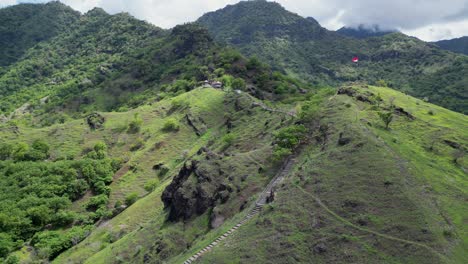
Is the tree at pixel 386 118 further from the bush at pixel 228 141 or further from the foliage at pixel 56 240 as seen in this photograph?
the foliage at pixel 56 240

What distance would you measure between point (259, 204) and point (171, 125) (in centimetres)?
7465

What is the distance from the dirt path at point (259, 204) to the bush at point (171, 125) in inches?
2516

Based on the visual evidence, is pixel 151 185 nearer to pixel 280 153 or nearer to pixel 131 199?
pixel 131 199

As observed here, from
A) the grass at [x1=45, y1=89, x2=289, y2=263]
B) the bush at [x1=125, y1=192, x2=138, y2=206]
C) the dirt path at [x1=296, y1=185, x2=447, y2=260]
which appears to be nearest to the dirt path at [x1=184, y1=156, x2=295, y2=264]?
the grass at [x1=45, y1=89, x2=289, y2=263]

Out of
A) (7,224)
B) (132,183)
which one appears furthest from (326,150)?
(7,224)

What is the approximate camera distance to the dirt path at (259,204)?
1966 inches

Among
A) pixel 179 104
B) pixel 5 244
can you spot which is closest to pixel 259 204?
pixel 5 244

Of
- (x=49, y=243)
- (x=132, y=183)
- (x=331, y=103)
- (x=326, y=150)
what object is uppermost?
(x=331, y=103)

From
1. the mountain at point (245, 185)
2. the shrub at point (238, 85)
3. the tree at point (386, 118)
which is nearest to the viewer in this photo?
the mountain at point (245, 185)

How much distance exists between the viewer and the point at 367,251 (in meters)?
42.7

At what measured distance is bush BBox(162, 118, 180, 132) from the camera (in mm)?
125250

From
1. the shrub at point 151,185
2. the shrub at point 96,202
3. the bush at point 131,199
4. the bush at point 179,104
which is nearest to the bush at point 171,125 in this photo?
the bush at point 179,104

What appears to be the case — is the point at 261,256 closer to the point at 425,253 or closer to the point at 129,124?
the point at 425,253

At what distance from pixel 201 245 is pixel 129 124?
295ft
